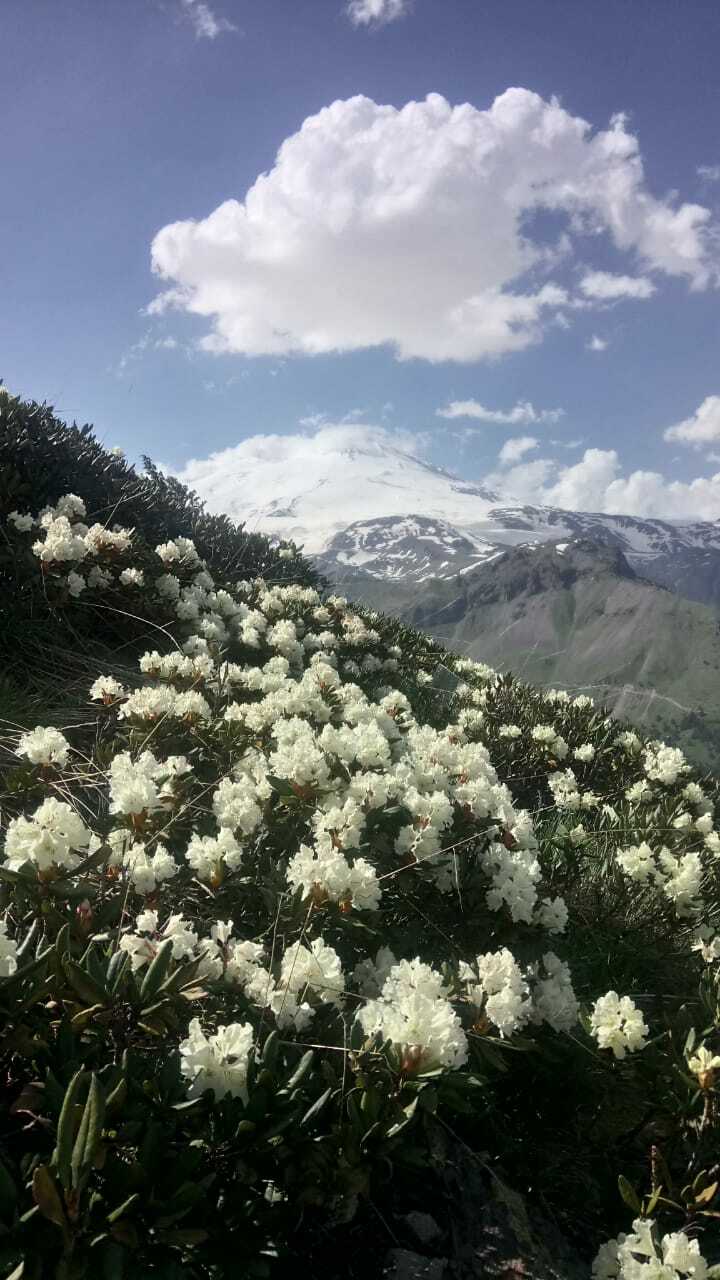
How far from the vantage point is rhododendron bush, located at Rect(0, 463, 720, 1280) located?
4.24 feet

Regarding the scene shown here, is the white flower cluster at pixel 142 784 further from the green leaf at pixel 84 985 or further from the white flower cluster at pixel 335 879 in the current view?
the green leaf at pixel 84 985

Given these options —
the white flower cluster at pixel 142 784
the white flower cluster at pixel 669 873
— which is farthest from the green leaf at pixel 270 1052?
the white flower cluster at pixel 669 873

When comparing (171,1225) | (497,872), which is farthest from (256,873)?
(171,1225)

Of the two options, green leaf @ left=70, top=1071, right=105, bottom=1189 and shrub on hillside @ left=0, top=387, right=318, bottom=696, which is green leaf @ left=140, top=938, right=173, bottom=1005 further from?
shrub on hillside @ left=0, top=387, right=318, bottom=696

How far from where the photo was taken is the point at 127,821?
2.50 metres

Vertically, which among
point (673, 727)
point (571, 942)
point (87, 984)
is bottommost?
point (673, 727)

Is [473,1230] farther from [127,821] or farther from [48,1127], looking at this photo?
[127,821]

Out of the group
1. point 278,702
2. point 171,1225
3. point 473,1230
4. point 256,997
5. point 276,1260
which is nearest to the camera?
point 171,1225

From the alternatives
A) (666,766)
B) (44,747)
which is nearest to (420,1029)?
(44,747)

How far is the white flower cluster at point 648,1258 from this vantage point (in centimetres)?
148

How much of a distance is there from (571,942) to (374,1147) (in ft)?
6.97

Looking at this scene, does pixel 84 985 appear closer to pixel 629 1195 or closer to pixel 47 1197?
pixel 47 1197

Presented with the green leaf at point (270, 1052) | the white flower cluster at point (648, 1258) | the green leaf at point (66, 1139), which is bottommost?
the white flower cluster at point (648, 1258)

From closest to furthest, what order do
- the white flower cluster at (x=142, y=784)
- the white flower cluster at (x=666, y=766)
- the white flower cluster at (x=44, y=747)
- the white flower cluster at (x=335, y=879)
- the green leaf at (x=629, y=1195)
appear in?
the green leaf at (x=629, y=1195) < the white flower cluster at (x=335, y=879) < the white flower cluster at (x=142, y=784) < the white flower cluster at (x=44, y=747) < the white flower cluster at (x=666, y=766)
